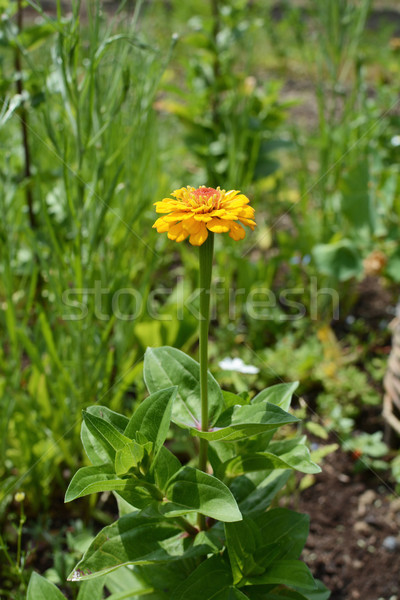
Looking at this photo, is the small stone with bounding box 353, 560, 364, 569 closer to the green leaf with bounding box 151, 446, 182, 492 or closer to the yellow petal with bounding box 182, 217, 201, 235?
the green leaf with bounding box 151, 446, 182, 492

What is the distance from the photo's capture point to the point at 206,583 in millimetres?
673

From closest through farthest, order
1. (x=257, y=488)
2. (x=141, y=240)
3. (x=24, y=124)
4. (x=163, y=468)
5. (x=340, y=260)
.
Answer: (x=163, y=468), (x=257, y=488), (x=24, y=124), (x=141, y=240), (x=340, y=260)

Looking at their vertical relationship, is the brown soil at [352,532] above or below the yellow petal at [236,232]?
below

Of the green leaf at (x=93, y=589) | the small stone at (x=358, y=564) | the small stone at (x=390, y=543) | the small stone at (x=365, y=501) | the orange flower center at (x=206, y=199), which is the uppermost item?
the orange flower center at (x=206, y=199)

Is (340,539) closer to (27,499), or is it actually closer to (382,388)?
(382,388)

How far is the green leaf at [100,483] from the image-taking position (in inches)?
23.3

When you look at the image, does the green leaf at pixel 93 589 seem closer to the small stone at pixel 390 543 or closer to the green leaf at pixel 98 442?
the green leaf at pixel 98 442

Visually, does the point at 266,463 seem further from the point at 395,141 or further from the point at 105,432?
the point at 395,141

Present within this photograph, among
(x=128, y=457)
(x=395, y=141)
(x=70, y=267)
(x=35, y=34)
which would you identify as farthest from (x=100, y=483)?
(x=395, y=141)

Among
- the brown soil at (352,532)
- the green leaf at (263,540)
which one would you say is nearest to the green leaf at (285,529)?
the green leaf at (263,540)

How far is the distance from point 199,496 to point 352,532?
0.71 meters

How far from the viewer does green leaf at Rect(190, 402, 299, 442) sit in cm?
59

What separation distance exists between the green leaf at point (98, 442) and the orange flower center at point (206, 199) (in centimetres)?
29

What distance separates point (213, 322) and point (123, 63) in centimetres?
96
